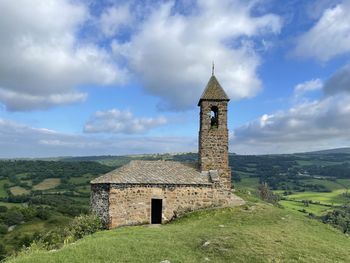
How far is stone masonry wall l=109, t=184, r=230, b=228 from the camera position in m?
27.6

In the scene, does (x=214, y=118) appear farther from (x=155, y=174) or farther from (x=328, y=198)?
(x=328, y=198)

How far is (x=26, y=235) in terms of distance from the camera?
67.1m

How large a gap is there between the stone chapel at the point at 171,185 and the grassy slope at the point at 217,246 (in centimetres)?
410

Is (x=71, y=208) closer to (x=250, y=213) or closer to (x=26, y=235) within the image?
(x=26, y=235)

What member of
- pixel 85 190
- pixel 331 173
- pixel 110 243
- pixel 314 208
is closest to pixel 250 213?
pixel 110 243

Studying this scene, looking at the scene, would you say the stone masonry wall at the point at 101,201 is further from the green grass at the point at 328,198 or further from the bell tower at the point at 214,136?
the green grass at the point at 328,198

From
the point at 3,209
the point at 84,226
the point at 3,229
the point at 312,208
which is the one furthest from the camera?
the point at 312,208

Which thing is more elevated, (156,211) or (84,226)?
(156,211)

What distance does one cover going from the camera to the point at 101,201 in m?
28.1

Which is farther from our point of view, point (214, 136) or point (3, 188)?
point (3, 188)

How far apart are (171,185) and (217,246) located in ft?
35.8

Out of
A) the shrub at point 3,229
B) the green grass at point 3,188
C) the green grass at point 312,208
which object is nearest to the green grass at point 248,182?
the green grass at point 312,208

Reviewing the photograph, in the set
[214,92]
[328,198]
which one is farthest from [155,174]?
[328,198]

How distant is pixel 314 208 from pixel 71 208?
58.1 metres
